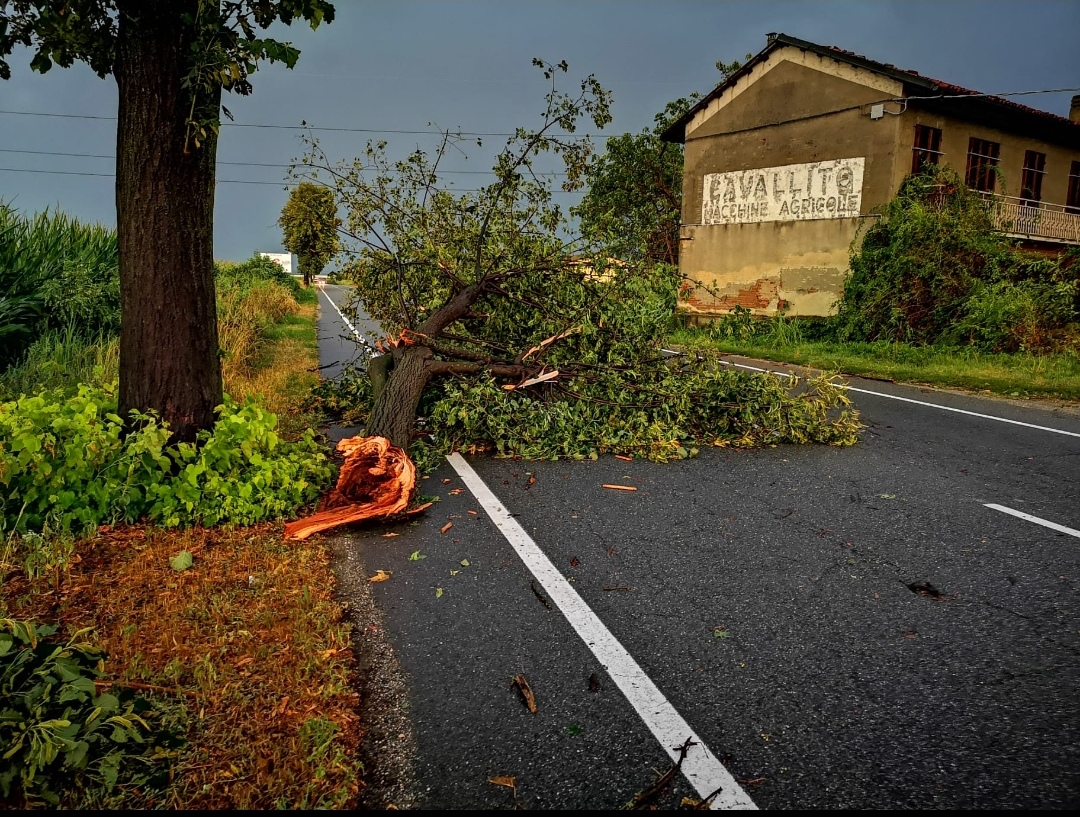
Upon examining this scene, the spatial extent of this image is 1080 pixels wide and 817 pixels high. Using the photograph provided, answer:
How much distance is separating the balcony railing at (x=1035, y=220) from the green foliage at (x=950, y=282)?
2.34 meters

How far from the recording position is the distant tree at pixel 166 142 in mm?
4398

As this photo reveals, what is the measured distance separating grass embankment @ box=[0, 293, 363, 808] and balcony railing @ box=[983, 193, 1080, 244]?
64.9 ft

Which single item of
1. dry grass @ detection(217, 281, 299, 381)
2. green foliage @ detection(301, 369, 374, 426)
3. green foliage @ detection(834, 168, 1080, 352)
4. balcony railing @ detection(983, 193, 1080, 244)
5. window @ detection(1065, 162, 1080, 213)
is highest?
window @ detection(1065, 162, 1080, 213)

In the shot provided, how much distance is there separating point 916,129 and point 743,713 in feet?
63.3

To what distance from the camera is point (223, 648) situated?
117 inches

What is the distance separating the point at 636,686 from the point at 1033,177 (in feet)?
81.2

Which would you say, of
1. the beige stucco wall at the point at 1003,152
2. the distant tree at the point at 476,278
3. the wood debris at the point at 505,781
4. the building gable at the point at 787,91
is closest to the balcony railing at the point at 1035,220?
the beige stucco wall at the point at 1003,152

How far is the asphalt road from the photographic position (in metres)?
2.35

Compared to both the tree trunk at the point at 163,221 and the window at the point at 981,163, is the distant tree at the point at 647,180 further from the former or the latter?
the tree trunk at the point at 163,221

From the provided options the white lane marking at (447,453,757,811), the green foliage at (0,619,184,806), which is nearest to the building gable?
the white lane marking at (447,453,757,811)

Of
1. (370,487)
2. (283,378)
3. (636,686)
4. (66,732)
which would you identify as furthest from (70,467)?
(283,378)

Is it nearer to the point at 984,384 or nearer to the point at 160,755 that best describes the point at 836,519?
the point at 160,755

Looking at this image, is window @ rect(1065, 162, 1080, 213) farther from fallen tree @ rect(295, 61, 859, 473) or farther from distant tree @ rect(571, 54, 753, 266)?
fallen tree @ rect(295, 61, 859, 473)

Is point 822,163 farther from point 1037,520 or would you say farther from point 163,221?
point 163,221
